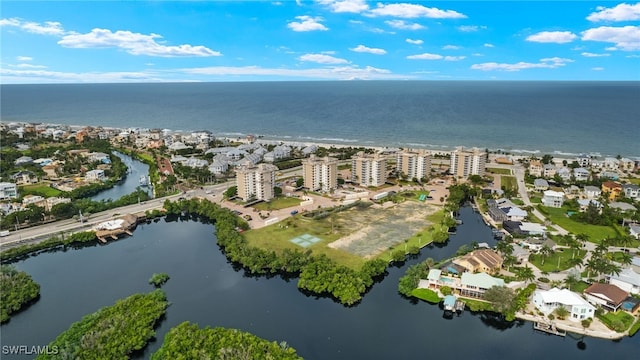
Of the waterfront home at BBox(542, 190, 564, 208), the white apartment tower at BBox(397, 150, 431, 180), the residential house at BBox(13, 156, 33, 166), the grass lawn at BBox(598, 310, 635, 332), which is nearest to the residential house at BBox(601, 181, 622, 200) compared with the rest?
the waterfront home at BBox(542, 190, 564, 208)

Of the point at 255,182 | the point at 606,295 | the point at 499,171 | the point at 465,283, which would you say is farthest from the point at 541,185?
the point at 255,182

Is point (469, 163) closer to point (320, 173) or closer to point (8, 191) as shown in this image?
point (320, 173)

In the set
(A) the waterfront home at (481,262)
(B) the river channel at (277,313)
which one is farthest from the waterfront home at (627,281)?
(A) the waterfront home at (481,262)

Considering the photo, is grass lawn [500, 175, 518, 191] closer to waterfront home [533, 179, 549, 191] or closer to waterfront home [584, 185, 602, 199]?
waterfront home [533, 179, 549, 191]

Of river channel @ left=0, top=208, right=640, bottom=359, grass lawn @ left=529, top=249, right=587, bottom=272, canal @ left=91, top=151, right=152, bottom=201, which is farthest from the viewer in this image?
canal @ left=91, top=151, right=152, bottom=201

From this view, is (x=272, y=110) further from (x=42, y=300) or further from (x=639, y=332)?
(x=639, y=332)

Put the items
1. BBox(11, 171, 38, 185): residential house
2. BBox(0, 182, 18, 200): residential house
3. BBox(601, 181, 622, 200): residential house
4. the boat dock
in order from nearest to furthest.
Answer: the boat dock
BBox(601, 181, 622, 200): residential house
BBox(0, 182, 18, 200): residential house
BBox(11, 171, 38, 185): residential house

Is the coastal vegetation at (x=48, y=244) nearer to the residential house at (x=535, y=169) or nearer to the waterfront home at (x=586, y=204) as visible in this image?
the waterfront home at (x=586, y=204)
